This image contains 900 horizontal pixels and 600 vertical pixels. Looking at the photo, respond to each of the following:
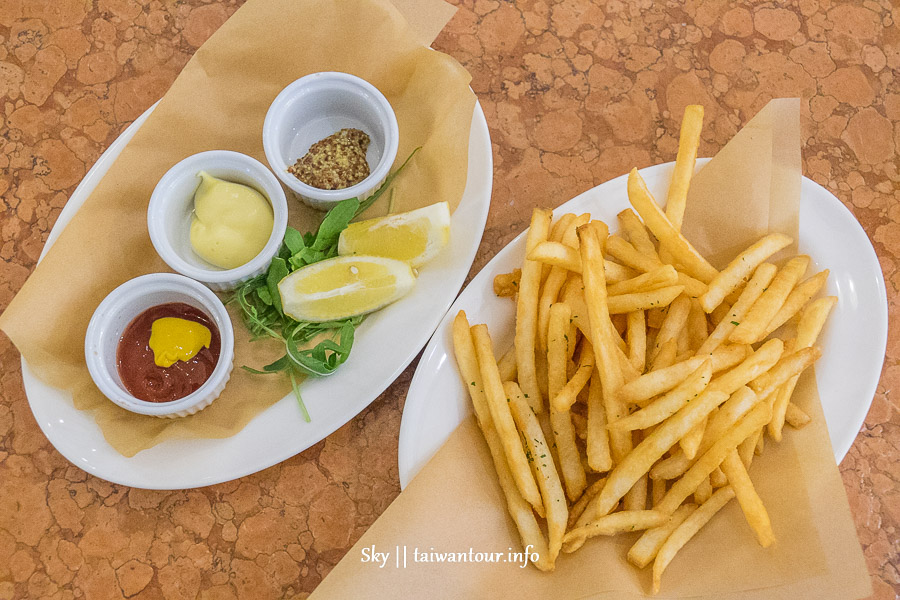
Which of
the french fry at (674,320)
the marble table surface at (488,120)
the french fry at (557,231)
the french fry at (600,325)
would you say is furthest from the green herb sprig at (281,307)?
the french fry at (674,320)

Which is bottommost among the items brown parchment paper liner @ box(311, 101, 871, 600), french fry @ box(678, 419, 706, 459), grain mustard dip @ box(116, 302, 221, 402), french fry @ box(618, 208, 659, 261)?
brown parchment paper liner @ box(311, 101, 871, 600)

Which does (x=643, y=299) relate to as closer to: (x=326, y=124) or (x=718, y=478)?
(x=718, y=478)

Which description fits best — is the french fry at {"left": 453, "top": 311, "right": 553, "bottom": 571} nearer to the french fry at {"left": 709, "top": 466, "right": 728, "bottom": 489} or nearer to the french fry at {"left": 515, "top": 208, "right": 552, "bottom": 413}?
the french fry at {"left": 515, "top": 208, "right": 552, "bottom": 413}

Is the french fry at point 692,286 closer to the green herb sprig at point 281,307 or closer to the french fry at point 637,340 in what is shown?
the french fry at point 637,340

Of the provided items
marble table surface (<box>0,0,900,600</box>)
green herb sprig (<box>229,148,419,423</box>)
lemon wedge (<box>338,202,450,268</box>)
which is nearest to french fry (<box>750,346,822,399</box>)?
marble table surface (<box>0,0,900,600</box>)

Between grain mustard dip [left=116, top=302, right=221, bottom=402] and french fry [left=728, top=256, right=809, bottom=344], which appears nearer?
french fry [left=728, top=256, right=809, bottom=344]

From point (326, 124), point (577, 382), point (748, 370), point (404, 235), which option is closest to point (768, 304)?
point (748, 370)

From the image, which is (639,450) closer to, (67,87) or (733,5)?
(733,5)
